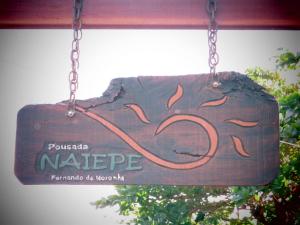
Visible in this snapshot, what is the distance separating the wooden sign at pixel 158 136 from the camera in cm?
125

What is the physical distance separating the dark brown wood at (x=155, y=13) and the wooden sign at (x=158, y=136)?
0.35 metres

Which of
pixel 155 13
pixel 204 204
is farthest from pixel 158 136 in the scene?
pixel 204 204

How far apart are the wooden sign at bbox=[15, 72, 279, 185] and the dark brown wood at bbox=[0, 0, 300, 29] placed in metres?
0.35

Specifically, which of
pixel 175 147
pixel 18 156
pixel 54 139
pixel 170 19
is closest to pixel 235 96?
pixel 175 147

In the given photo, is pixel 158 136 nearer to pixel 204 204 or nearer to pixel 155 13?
pixel 155 13

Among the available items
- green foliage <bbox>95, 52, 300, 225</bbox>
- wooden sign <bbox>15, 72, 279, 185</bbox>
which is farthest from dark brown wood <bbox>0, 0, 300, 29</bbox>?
green foliage <bbox>95, 52, 300, 225</bbox>

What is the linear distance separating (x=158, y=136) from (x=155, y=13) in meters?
0.65

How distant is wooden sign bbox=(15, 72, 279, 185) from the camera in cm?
125

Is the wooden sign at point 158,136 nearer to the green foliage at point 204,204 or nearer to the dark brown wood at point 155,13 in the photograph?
the dark brown wood at point 155,13

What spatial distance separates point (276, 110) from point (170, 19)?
0.68 meters

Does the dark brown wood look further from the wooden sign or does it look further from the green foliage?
the green foliage

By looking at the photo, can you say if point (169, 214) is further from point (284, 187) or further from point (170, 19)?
point (170, 19)

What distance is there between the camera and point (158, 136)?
1285 mm

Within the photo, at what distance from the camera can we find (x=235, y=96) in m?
1.31
